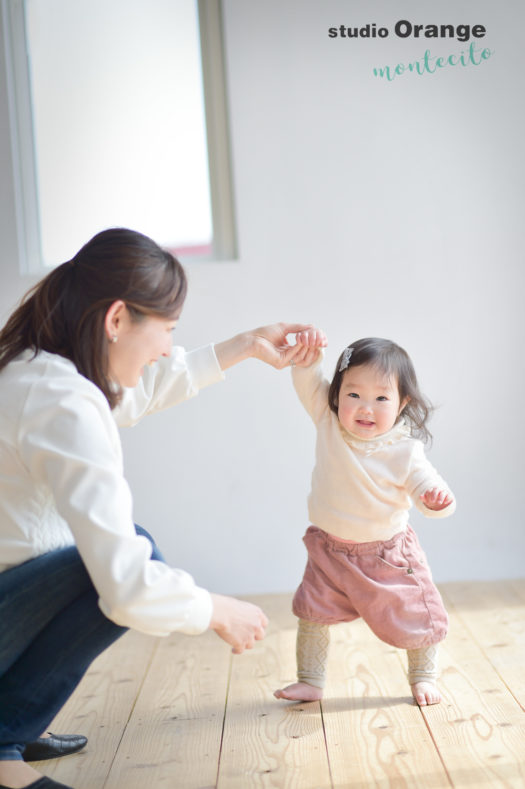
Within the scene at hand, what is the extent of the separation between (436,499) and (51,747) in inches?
32.0

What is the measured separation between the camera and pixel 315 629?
5.57 feet

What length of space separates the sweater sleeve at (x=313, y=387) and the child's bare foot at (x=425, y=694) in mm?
561

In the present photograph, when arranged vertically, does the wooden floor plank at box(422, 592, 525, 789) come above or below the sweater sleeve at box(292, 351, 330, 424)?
below

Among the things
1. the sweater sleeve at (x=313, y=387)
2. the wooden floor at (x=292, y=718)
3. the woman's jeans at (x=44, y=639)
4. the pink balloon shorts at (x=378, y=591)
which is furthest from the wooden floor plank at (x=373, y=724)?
the sweater sleeve at (x=313, y=387)

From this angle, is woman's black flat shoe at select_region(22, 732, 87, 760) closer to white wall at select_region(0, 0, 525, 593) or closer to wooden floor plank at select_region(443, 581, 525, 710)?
wooden floor plank at select_region(443, 581, 525, 710)

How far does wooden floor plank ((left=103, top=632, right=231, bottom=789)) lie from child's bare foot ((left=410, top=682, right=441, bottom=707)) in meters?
0.38

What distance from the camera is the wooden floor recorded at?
1.35 meters

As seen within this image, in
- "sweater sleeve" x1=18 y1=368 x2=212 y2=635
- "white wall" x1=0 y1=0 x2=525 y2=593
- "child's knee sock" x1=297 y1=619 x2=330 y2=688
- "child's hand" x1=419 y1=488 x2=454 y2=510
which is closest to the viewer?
"sweater sleeve" x1=18 y1=368 x2=212 y2=635

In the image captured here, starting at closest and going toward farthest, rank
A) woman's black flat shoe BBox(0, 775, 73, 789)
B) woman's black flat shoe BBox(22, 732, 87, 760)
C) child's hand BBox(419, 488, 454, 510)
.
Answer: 1. woman's black flat shoe BBox(0, 775, 73, 789)
2. woman's black flat shoe BBox(22, 732, 87, 760)
3. child's hand BBox(419, 488, 454, 510)

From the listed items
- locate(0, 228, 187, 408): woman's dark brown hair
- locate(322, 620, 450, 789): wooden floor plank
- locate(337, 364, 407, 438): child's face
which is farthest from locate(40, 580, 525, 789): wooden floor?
locate(0, 228, 187, 408): woman's dark brown hair

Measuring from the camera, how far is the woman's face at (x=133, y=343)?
124 centimetres

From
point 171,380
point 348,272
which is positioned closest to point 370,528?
point 171,380

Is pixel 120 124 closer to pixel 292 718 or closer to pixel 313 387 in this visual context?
pixel 313 387

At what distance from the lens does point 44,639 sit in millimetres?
1244
